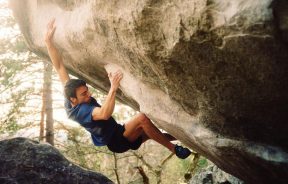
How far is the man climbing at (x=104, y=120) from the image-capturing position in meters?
5.64

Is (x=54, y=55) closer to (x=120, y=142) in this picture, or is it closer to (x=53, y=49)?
(x=53, y=49)

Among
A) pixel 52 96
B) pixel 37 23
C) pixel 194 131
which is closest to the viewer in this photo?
pixel 194 131

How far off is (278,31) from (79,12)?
357 cm

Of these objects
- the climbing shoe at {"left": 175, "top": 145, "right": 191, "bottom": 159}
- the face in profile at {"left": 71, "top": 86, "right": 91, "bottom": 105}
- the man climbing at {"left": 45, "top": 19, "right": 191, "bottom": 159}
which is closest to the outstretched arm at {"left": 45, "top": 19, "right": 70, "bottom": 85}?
the man climbing at {"left": 45, "top": 19, "right": 191, "bottom": 159}

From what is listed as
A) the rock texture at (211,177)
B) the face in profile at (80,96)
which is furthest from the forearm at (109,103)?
the rock texture at (211,177)

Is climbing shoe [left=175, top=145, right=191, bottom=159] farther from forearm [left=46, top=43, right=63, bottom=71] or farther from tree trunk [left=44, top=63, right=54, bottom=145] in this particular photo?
tree trunk [left=44, top=63, right=54, bottom=145]

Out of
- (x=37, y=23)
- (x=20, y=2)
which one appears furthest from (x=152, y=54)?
(x=20, y=2)

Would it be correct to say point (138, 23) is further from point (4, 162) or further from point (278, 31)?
point (4, 162)

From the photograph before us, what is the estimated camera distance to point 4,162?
523cm

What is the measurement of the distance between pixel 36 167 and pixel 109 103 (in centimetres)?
152

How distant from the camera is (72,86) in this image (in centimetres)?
582

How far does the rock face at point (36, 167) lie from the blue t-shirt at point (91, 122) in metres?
0.71

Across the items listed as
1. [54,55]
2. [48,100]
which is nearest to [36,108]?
[48,100]

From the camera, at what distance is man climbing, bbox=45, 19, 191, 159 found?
18.5 feet
